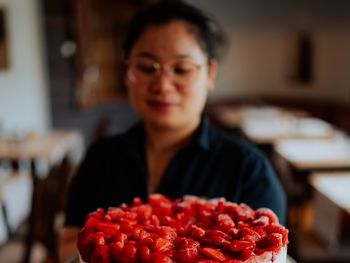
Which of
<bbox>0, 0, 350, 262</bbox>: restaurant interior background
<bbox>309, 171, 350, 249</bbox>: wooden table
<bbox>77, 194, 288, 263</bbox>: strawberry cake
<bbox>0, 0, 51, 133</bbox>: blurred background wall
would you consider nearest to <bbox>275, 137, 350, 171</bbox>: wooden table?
<bbox>0, 0, 350, 262</bbox>: restaurant interior background

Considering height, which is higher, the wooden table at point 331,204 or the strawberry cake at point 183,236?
the strawberry cake at point 183,236

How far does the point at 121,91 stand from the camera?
23.1ft

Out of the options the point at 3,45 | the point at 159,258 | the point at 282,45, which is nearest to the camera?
the point at 159,258

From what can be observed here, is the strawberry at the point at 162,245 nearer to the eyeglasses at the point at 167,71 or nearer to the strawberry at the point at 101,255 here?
the strawberry at the point at 101,255

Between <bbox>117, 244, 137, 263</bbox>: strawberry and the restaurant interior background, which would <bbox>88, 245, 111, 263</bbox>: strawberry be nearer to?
<bbox>117, 244, 137, 263</bbox>: strawberry

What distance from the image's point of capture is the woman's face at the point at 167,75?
112 cm

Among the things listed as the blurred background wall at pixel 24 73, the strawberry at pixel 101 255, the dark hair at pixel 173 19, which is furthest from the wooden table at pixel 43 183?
the strawberry at pixel 101 255

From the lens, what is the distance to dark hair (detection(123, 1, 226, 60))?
120 centimetres

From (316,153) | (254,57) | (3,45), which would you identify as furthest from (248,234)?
(254,57)

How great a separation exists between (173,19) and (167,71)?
17 centimetres

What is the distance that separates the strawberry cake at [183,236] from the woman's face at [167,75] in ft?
0.97

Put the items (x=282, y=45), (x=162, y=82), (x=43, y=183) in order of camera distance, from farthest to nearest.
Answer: (x=282, y=45), (x=43, y=183), (x=162, y=82)

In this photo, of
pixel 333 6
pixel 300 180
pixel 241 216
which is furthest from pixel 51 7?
pixel 241 216

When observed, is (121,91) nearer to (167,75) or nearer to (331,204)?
(331,204)
